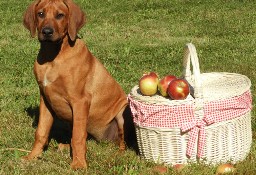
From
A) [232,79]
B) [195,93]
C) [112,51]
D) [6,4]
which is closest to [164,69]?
[112,51]

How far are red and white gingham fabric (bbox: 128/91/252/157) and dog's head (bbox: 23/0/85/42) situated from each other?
1032 millimetres

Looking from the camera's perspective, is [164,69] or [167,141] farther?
[164,69]

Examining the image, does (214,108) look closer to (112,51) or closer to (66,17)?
(66,17)

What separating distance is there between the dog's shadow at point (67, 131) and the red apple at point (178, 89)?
100 centimetres

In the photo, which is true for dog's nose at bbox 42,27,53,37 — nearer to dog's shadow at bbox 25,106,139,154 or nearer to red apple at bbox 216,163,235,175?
dog's shadow at bbox 25,106,139,154

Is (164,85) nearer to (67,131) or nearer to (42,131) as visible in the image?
(42,131)

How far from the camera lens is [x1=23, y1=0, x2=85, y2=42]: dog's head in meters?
5.30

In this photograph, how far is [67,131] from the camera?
6500 mm

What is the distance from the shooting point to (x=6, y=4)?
16641 millimetres

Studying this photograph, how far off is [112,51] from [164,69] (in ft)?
5.51

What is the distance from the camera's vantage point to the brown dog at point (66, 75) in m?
5.30

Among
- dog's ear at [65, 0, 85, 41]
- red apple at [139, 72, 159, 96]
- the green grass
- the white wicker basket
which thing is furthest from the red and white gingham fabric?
dog's ear at [65, 0, 85, 41]

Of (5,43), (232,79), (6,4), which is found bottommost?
(6,4)

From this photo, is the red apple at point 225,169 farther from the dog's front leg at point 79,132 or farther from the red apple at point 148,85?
the dog's front leg at point 79,132
